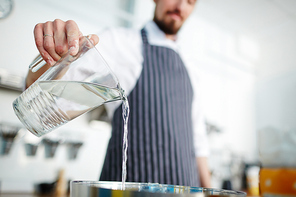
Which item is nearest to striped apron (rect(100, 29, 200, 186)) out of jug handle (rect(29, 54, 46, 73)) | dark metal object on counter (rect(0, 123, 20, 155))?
jug handle (rect(29, 54, 46, 73))

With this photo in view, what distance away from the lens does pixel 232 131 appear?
3.70m

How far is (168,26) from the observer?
1263mm

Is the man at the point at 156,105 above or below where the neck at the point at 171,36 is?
below

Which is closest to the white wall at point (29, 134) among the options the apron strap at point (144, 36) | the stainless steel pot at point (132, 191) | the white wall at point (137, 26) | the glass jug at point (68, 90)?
the white wall at point (137, 26)

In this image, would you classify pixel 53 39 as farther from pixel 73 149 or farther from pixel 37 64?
pixel 73 149

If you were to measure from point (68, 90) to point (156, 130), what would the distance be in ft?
2.05

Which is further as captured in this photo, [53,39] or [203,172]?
[203,172]

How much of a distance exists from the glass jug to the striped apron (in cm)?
54

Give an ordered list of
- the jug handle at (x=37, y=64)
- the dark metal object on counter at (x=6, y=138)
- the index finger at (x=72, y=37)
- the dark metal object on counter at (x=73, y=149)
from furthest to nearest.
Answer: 1. the dark metal object on counter at (x=73, y=149)
2. the dark metal object on counter at (x=6, y=138)
3. the jug handle at (x=37, y=64)
4. the index finger at (x=72, y=37)

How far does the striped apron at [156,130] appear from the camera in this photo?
1032 mm

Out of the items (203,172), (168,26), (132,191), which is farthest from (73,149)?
(132,191)

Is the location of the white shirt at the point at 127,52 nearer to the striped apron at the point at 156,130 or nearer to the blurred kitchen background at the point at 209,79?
the striped apron at the point at 156,130

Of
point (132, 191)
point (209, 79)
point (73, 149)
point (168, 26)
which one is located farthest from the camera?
point (209, 79)

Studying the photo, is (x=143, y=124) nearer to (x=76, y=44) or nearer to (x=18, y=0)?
(x=76, y=44)
